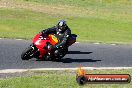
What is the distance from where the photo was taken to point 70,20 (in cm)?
3684

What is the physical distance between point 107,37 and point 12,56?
1366 cm

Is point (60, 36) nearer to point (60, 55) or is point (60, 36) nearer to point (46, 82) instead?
point (60, 55)

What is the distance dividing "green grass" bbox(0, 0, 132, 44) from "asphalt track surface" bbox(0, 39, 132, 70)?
4.56m

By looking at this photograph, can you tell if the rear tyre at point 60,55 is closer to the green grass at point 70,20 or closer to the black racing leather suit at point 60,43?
the black racing leather suit at point 60,43

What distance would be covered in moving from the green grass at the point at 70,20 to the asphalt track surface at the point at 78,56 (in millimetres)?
4560

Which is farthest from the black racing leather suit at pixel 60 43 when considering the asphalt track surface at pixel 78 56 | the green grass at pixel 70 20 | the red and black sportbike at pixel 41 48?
the green grass at pixel 70 20

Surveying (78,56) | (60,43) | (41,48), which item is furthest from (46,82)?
(78,56)

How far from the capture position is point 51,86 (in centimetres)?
1253

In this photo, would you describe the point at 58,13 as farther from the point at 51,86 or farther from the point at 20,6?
the point at 51,86

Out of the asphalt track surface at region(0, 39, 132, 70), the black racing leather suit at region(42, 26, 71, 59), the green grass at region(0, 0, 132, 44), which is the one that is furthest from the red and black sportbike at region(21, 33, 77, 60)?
the green grass at region(0, 0, 132, 44)

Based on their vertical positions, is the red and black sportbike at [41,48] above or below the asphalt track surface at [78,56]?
above

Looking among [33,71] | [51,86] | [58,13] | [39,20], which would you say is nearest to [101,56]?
[33,71]

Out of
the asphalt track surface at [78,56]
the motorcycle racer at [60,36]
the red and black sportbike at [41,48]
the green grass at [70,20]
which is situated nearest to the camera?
the asphalt track surface at [78,56]

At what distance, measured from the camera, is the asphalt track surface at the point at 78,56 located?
17.0 meters
